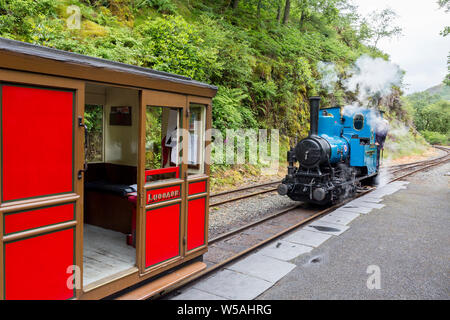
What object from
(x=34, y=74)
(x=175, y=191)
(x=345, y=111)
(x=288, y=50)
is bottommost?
(x=175, y=191)

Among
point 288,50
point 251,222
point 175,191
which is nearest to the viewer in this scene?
point 175,191

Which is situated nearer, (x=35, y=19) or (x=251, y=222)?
(x=251, y=222)

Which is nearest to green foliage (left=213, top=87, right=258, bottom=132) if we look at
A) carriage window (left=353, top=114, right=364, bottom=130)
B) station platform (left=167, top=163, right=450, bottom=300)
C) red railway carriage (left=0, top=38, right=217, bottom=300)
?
carriage window (left=353, top=114, right=364, bottom=130)

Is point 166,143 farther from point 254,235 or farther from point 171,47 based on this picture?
point 171,47

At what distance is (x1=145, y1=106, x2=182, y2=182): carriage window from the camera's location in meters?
4.60

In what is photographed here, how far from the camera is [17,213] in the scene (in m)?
2.93

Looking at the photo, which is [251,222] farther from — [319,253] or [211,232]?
[319,253]

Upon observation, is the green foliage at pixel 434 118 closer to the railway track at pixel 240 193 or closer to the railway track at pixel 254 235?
the railway track at pixel 240 193

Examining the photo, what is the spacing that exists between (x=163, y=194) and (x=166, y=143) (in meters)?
0.82

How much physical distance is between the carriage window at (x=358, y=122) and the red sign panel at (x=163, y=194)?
8978mm
